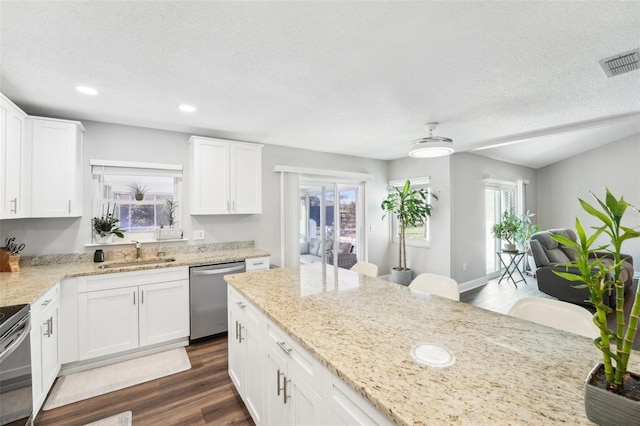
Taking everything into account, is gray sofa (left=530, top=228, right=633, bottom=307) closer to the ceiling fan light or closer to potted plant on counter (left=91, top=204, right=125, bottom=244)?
the ceiling fan light

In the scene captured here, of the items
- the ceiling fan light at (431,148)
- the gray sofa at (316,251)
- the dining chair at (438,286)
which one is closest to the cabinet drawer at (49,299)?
the dining chair at (438,286)

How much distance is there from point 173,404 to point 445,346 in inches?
84.2

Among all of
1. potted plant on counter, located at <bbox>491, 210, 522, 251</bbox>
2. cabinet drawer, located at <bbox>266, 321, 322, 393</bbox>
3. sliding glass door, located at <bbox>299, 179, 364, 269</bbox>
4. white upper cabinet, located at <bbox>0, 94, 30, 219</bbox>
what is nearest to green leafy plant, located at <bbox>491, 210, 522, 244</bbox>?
potted plant on counter, located at <bbox>491, 210, 522, 251</bbox>

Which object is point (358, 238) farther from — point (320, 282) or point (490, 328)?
point (490, 328)

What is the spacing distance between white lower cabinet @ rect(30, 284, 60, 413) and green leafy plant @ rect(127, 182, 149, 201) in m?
1.27

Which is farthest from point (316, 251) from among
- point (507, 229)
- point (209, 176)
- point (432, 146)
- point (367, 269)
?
point (507, 229)

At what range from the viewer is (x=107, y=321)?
265 centimetres

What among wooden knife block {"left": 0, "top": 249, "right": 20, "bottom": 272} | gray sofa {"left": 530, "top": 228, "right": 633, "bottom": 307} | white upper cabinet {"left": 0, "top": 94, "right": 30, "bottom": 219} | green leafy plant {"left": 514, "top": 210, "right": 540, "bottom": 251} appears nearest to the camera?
white upper cabinet {"left": 0, "top": 94, "right": 30, "bottom": 219}

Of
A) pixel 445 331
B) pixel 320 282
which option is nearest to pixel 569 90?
pixel 445 331

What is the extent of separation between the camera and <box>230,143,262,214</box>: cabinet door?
3.63m

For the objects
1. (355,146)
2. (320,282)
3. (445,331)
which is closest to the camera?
(445,331)

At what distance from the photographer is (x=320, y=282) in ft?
7.13

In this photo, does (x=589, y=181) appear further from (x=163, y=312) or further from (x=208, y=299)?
(x=163, y=312)

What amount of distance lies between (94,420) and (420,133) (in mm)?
4231
